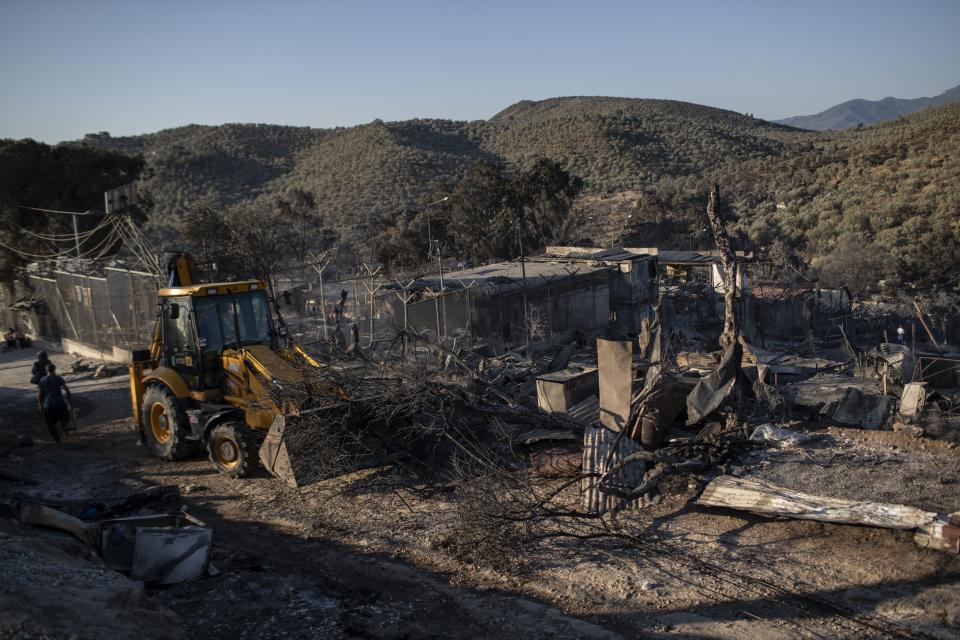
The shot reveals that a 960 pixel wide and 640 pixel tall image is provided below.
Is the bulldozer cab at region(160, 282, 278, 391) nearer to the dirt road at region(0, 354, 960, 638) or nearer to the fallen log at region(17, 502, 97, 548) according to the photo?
the dirt road at region(0, 354, 960, 638)

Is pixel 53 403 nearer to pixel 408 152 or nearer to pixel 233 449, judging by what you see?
pixel 233 449

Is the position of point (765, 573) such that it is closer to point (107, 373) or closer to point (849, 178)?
point (107, 373)

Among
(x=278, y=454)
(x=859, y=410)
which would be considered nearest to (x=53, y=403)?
(x=278, y=454)

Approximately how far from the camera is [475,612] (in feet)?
19.7

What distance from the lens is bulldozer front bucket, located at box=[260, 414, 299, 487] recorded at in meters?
8.71

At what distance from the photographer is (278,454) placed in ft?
28.9

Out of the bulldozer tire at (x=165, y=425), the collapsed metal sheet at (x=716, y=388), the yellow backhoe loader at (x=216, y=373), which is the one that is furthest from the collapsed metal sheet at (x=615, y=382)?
the bulldozer tire at (x=165, y=425)

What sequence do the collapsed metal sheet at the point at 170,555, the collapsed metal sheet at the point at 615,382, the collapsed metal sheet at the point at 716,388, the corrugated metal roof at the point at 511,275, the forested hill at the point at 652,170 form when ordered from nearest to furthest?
1. the collapsed metal sheet at the point at 170,555
2. the collapsed metal sheet at the point at 716,388
3. the collapsed metal sheet at the point at 615,382
4. the corrugated metal roof at the point at 511,275
5. the forested hill at the point at 652,170

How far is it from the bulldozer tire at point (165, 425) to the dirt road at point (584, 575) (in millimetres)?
1439

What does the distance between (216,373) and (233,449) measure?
3.87ft

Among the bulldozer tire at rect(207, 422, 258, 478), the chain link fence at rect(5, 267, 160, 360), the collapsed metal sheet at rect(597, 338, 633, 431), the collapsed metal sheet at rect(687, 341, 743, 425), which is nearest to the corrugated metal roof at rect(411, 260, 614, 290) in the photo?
the chain link fence at rect(5, 267, 160, 360)

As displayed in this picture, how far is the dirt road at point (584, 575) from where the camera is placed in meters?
5.64

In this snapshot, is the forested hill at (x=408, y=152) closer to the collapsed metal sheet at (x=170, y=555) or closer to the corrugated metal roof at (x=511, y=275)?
the corrugated metal roof at (x=511, y=275)

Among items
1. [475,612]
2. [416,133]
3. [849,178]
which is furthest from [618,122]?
[475,612]
